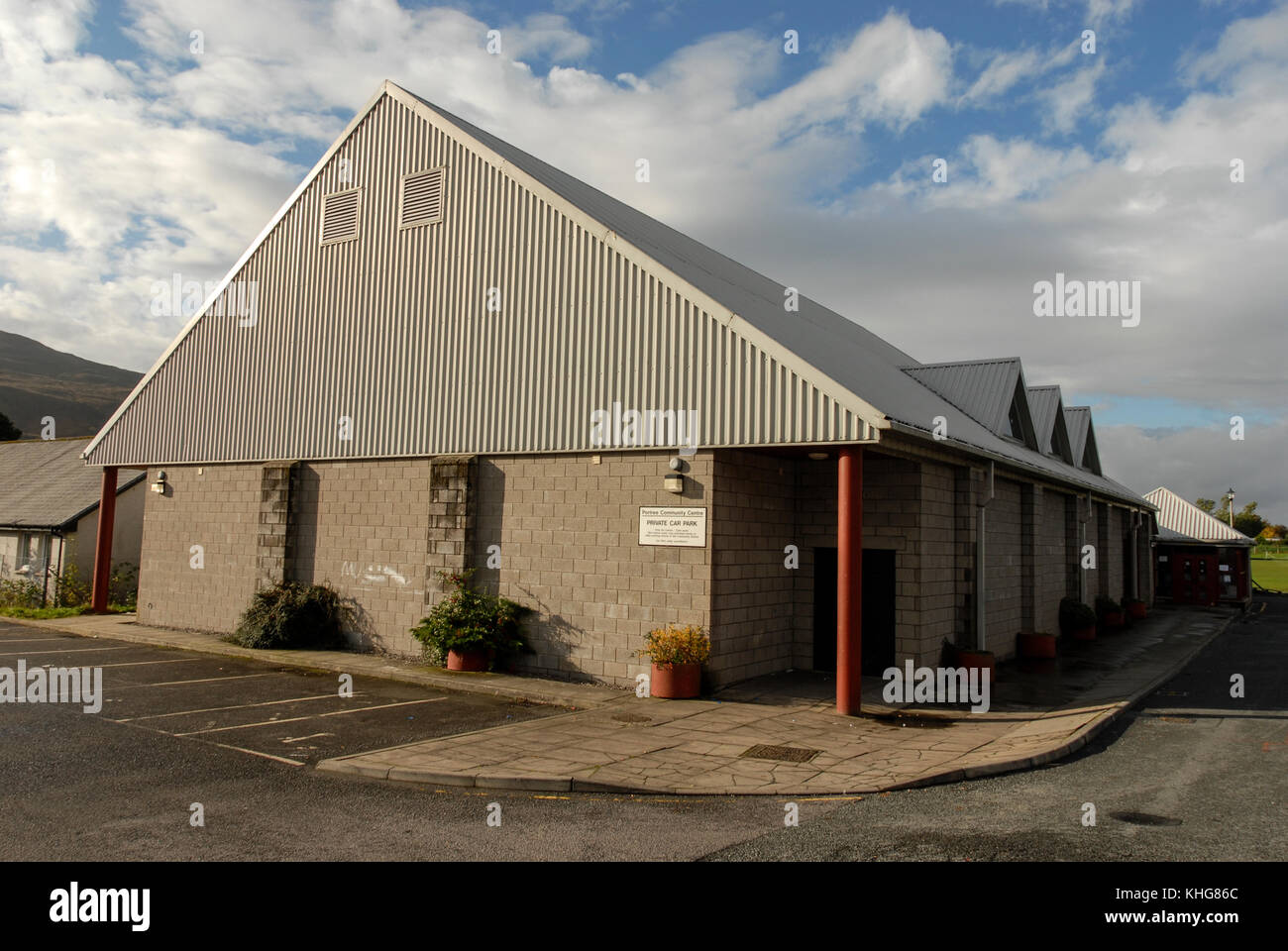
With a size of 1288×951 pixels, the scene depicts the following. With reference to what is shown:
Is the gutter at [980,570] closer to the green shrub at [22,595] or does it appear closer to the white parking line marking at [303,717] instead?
the white parking line marking at [303,717]

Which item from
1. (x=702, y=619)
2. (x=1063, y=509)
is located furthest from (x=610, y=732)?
(x=1063, y=509)

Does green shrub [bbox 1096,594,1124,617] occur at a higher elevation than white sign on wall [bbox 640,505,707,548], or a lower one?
lower

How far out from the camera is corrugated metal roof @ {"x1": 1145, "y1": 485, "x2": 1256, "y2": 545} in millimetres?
41312

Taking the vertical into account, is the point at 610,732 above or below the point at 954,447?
below

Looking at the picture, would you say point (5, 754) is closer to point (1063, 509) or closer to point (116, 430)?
point (116, 430)

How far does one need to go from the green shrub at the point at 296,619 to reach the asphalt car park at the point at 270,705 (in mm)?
942

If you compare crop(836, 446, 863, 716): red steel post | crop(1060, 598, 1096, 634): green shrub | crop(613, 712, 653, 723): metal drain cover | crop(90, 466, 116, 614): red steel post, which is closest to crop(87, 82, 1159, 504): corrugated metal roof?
crop(836, 446, 863, 716): red steel post

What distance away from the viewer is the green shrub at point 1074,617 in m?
22.3

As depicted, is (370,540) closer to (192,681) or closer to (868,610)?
(192,681)

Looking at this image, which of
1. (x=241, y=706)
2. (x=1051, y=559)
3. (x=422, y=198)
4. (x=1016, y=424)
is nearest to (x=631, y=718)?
(x=241, y=706)

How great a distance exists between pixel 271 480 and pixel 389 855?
46.9 feet

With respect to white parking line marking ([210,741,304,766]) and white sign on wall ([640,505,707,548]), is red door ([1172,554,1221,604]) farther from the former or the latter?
white parking line marking ([210,741,304,766])

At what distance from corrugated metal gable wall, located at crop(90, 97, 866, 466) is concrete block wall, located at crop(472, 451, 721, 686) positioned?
2.08 feet

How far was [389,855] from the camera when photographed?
6211 mm
